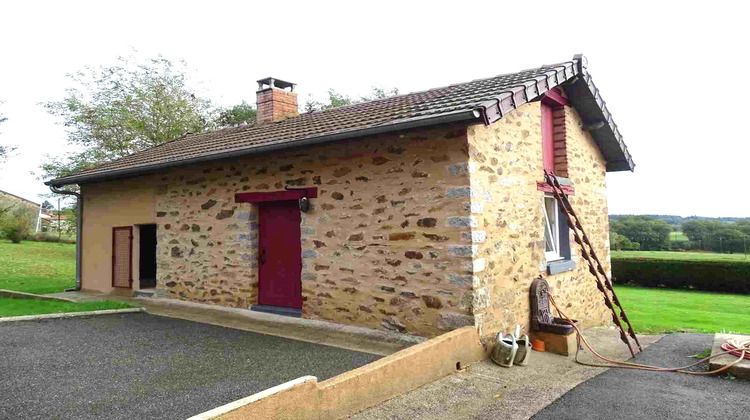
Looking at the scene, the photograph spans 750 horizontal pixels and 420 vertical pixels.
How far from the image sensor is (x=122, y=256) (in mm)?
9898

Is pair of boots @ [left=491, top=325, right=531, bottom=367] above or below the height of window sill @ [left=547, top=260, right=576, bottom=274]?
below

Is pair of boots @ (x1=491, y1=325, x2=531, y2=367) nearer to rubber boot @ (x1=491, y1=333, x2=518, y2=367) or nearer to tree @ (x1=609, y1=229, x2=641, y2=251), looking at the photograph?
rubber boot @ (x1=491, y1=333, x2=518, y2=367)

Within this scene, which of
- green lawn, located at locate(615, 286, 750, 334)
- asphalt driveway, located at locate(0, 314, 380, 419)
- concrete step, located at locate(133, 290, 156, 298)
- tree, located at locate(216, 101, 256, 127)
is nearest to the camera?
asphalt driveway, located at locate(0, 314, 380, 419)

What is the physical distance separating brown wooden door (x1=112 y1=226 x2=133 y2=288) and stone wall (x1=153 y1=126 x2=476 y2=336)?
7.22ft

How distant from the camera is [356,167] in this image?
645cm

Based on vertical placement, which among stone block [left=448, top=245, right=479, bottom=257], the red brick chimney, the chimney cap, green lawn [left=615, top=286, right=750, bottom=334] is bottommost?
green lawn [left=615, top=286, right=750, bottom=334]

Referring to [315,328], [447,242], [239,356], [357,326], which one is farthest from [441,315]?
[239,356]

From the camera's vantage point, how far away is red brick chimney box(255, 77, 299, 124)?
37.2ft

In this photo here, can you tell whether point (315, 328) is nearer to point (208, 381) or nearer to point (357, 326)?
point (357, 326)

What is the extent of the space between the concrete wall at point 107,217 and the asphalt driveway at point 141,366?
3.09m

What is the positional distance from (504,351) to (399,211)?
6.95ft

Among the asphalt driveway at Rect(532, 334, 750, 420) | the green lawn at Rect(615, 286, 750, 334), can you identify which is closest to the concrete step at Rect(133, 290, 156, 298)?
the asphalt driveway at Rect(532, 334, 750, 420)

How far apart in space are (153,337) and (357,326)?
2.74 meters

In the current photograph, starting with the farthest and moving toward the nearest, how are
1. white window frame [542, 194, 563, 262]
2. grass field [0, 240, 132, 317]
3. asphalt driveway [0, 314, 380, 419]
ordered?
grass field [0, 240, 132, 317]
white window frame [542, 194, 563, 262]
asphalt driveway [0, 314, 380, 419]
